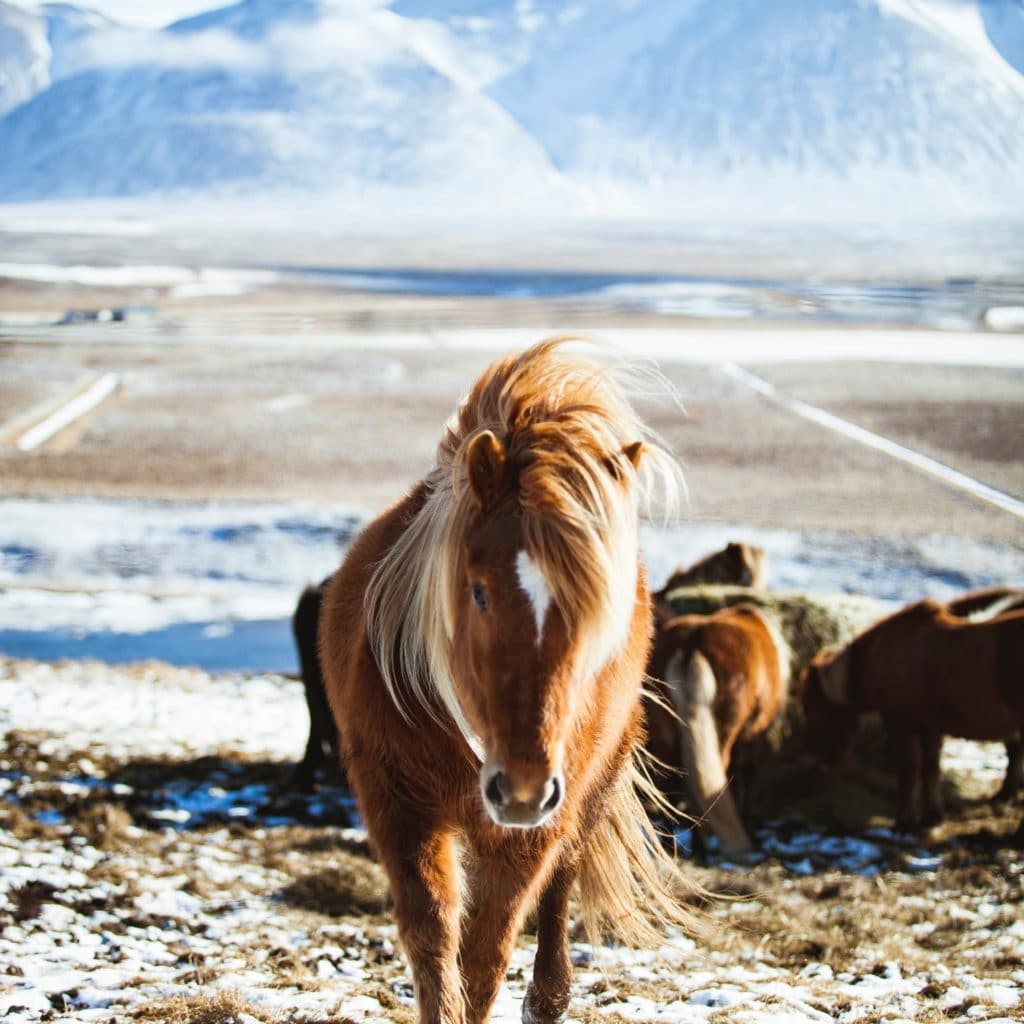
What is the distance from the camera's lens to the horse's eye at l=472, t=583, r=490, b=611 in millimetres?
2438

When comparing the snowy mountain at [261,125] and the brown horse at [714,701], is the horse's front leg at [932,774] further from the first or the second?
the snowy mountain at [261,125]

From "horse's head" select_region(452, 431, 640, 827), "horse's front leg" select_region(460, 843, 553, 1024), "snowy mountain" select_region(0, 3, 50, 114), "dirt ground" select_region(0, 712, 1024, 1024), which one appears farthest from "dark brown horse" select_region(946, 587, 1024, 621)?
"snowy mountain" select_region(0, 3, 50, 114)

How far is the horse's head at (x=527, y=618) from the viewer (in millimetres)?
2352

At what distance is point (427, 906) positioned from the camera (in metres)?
2.76

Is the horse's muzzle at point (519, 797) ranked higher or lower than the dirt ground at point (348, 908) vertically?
higher

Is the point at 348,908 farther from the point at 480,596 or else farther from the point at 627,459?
the point at 627,459

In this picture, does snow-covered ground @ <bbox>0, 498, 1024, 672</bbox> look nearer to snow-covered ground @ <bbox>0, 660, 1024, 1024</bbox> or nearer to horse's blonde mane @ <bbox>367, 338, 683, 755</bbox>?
snow-covered ground @ <bbox>0, 660, 1024, 1024</bbox>

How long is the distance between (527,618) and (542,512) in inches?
8.9

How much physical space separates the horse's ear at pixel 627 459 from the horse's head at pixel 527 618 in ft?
0.16

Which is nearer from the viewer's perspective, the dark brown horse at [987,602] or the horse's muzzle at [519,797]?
the horse's muzzle at [519,797]

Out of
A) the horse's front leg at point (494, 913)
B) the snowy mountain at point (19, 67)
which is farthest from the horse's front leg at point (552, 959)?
the snowy mountain at point (19, 67)

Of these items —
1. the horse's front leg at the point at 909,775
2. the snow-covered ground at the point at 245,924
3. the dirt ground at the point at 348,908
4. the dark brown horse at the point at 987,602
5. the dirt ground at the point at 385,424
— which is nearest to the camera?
the snow-covered ground at the point at 245,924

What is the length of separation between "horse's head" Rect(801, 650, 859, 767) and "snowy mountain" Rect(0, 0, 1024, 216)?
440ft

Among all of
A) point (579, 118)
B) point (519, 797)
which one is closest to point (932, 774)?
point (519, 797)
